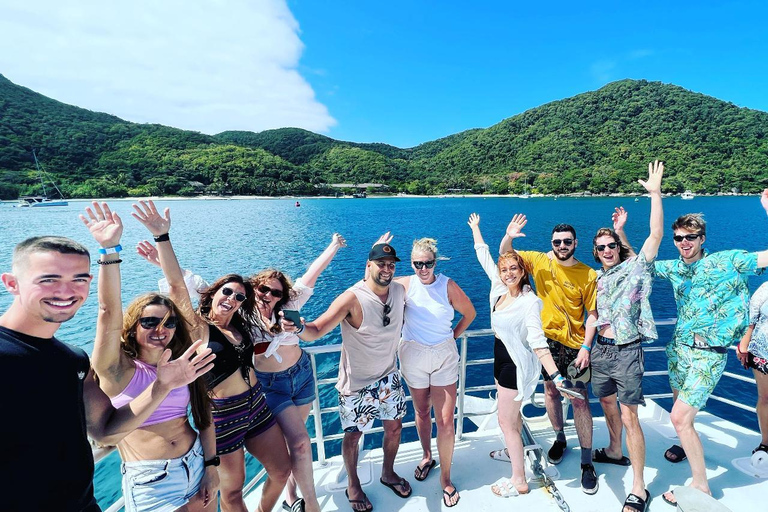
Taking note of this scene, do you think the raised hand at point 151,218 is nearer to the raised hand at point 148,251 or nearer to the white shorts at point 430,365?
the raised hand at point 148,251

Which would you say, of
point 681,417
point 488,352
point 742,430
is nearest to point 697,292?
point 681,417

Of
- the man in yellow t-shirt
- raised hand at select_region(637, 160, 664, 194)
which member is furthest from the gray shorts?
raised hand at select_region(637, 160, 664, 194)

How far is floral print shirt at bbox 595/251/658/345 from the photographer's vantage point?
2.59 metres

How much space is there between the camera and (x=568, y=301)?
2.92 metres

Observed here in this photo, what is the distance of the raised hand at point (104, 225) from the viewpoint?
5.29 feet

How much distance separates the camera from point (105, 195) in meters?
77.1

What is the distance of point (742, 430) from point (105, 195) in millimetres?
102164

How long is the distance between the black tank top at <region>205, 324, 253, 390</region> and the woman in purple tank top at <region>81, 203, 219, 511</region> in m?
0.14

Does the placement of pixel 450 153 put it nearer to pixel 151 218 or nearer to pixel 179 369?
pixel 151 218

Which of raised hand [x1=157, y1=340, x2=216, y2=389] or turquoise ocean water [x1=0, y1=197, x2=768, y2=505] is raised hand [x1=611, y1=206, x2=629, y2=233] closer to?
raised hand [x1=157, y1=340, x2=216, y2=389]

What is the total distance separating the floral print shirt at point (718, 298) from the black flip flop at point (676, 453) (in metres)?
1.19

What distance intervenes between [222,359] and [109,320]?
0.76 m

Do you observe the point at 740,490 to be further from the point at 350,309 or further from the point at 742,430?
the point at 350,309

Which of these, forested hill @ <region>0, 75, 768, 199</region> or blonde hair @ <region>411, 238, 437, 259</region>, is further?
forested hill @ <region>0, 75, 768, 199</region>
